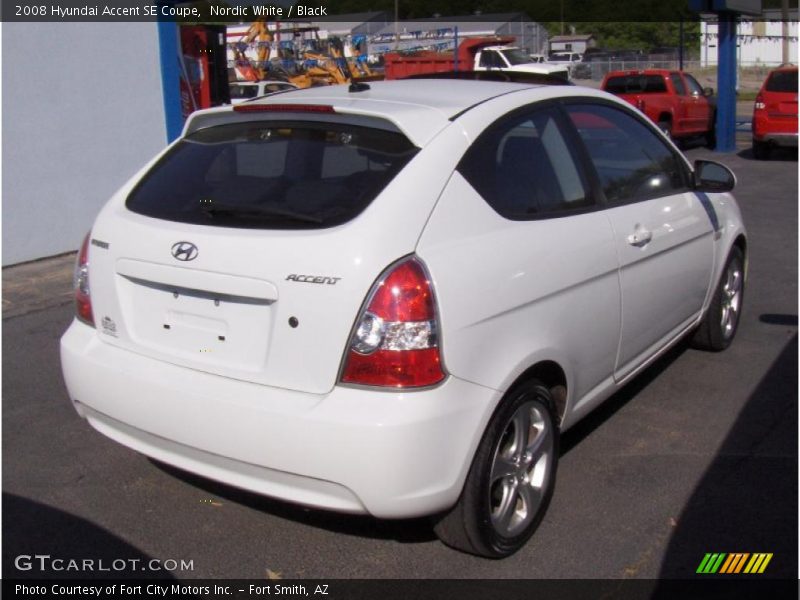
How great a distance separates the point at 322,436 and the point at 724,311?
143 inches

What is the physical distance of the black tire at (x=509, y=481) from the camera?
10.6 ft

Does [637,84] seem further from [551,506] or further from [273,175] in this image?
[273,175]

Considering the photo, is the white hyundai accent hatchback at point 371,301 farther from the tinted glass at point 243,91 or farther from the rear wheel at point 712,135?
the tinted glass at point 243,91

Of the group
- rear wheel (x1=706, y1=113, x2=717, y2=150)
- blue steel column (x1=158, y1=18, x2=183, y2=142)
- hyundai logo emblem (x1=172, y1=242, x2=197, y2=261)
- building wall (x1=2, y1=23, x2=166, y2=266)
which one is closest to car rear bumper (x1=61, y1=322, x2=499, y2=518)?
hyundai logo emblem (x1=172, y1=242, x2=197, y2=261)

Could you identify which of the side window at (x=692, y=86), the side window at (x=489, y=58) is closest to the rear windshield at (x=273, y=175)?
the side window at (x=692, y=86)

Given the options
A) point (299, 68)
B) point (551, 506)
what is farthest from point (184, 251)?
point (299, 68)

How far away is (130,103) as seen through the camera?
9.37 m

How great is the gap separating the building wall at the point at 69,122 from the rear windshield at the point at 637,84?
504 inches

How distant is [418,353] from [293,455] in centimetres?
53

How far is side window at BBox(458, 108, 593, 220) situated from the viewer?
3.46 m

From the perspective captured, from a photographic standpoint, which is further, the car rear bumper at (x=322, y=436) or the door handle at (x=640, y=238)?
the door handle at (x=640, y=238)

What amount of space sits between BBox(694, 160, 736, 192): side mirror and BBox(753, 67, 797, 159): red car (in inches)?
475

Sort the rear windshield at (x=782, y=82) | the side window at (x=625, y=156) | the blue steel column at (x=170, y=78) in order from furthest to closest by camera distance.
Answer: the rear windshield at (x=782, y=82)
the blue steel column at (x=170, y=78)
the side window at (x=625, y=156)

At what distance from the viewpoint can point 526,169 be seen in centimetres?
371
